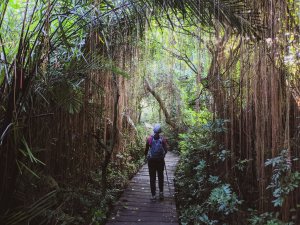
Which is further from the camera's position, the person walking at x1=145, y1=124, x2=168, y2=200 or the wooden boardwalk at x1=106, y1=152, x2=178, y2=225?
the person walking at x1=145, y1=124, x2=168, y2=200

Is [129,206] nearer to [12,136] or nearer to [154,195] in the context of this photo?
[154,195]

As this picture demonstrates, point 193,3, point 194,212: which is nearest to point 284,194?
point 194,212

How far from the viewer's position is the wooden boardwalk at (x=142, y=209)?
362cm

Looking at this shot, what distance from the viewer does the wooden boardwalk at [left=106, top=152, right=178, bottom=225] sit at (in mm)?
3615

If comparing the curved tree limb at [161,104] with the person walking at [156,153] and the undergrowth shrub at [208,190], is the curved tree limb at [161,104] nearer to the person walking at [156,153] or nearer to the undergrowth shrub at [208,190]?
the undergrowth shrub at [208,190]

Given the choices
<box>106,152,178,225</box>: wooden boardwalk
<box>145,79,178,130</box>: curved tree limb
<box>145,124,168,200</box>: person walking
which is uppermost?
<box>145,79,178,130</box>: curved tree limb

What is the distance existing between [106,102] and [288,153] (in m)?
2.87

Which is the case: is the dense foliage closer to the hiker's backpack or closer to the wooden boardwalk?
the wooden boardwalk

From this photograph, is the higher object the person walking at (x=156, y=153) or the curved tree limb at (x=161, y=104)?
the curved tree limb at (x=161, y=104)

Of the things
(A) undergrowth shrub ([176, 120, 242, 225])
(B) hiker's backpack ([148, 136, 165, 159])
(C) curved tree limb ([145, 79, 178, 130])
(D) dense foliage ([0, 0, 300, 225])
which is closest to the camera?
(D) dense foliage ([0, 0, 300, 225])

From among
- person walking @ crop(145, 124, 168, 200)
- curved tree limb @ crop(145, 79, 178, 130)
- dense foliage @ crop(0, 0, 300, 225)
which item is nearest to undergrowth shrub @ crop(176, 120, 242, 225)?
dense foliage @ crop(0, 0, 300, 225)

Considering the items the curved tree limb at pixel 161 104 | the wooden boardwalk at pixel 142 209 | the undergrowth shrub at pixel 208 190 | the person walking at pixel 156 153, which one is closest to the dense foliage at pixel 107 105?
the undergrowth shrub at pixel 208 190

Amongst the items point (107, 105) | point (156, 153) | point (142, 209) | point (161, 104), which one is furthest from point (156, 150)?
point (161, 104)

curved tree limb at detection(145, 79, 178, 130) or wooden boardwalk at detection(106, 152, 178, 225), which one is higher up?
curved tree limb at detection(145, 79, 178, 130)
